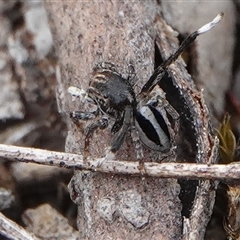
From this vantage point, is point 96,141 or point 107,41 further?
point 107,41

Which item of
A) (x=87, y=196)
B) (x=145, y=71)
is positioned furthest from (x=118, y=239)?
(x=145, y=71)

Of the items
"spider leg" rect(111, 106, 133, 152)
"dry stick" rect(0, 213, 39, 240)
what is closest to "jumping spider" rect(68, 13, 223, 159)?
"spider leg" rect(111, 106, 133, 152)

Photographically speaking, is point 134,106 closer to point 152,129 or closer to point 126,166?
point 152,129

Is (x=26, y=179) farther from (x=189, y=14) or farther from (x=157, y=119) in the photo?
(x=189, y=14)

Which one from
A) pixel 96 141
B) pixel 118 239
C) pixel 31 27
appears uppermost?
pixel 31 27

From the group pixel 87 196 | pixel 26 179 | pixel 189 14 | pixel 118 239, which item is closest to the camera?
pixel 118 239

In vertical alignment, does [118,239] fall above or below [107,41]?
below

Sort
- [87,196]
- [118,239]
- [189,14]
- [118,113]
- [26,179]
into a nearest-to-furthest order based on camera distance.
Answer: [118,239] < [87,196] < [118,113] < [26,179] < [189,14]

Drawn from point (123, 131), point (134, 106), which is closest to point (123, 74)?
point (134, 106)
